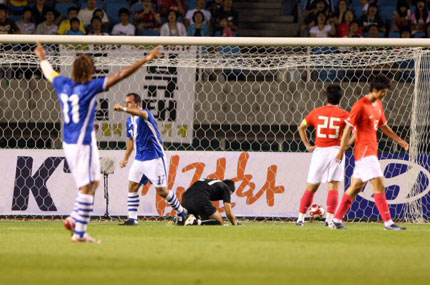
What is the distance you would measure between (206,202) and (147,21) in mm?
6896

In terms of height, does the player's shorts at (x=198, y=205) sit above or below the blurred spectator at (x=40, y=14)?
below

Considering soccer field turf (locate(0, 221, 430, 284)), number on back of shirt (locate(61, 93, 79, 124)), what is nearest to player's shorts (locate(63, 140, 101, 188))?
number on back of shirt (locate(61, 93, 79, 124))

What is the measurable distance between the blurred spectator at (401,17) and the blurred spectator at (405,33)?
0.33 m

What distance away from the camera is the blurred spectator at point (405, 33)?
18891 millimetres

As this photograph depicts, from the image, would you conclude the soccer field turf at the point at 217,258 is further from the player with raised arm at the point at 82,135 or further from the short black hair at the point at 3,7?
the short black hair at the point at 3,7

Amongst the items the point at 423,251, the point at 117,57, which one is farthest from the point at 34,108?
the point at 423,251

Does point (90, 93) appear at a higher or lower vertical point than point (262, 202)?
higher

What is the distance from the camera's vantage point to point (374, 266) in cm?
707

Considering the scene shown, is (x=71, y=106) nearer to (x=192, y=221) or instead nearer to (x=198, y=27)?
(x=192, y=221)

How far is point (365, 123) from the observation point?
1141 cm

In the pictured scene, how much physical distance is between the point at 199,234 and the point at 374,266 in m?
3.81

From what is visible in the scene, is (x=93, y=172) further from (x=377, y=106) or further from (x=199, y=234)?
(x=377, y=106)

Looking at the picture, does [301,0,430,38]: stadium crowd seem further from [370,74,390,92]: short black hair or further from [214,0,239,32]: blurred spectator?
[370,74,390,92]: short black hair

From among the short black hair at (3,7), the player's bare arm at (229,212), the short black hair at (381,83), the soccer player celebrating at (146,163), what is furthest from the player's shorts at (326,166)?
the short black hair at (3,7)
